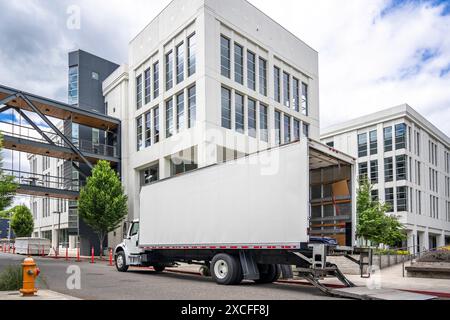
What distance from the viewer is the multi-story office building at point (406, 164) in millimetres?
54875

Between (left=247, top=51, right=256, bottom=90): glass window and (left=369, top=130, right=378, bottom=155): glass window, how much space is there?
29.7 metres

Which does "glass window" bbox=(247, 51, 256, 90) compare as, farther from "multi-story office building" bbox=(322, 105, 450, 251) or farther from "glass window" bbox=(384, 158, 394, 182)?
"glass window" bbox=(384, 158, 394, 182)

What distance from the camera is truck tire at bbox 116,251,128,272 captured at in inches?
777

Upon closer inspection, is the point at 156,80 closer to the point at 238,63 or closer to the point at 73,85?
the point at 238,63

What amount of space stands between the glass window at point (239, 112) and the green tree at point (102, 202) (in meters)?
10.1

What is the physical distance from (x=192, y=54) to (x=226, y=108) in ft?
14.0

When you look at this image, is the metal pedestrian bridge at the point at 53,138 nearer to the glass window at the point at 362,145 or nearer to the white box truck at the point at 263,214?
the white box truck at the point at 263,214

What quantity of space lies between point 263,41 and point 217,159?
10.7 m

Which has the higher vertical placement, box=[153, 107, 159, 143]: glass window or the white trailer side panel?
box=[153, 107, 159, 143]: glass window

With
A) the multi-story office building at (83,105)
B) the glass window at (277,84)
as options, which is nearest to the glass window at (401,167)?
the glass window at (277,84)

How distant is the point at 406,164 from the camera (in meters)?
54.6

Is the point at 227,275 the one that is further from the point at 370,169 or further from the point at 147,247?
the point at 370,169

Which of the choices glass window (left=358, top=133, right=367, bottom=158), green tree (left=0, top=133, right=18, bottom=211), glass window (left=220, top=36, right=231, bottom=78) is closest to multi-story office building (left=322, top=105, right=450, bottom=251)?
glass window (left=358, top=133, right=367, bottom=158)
